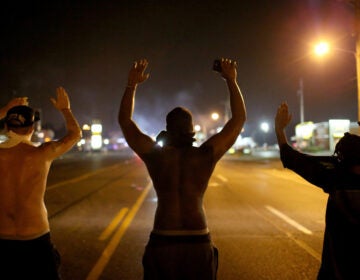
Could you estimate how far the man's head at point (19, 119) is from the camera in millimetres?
3553

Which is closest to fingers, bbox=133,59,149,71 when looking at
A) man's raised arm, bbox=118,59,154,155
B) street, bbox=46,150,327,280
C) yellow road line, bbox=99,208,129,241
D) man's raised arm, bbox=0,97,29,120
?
man's raised arm, bbox=118,59,154,155

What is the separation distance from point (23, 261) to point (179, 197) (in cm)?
133

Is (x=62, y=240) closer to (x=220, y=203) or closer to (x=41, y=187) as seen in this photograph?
(x=41, y=187)

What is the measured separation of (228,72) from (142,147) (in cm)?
89

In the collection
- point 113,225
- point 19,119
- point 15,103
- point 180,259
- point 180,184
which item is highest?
point 15,103

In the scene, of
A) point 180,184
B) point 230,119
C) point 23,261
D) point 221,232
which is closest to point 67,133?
point 23,261

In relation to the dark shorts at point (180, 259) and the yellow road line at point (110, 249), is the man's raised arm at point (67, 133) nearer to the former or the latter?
the dark shorts at point (180, 259)

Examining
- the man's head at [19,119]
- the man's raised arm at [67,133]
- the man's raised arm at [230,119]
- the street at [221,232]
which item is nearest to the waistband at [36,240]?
the man's raised arm at [67,133]

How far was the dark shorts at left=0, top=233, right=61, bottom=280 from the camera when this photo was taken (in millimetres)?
3379

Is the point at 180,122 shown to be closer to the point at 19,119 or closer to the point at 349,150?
the point at 349,150

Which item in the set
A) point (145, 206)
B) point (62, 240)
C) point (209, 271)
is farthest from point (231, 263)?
point (145, 206)

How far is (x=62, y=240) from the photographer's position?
8.61m

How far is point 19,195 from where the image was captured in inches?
133

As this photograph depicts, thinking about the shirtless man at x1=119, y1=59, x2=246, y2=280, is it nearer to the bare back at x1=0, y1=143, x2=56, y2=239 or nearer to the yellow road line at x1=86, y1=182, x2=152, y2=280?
the bare back at x1=0, y1=143, x2=56, y2=239
